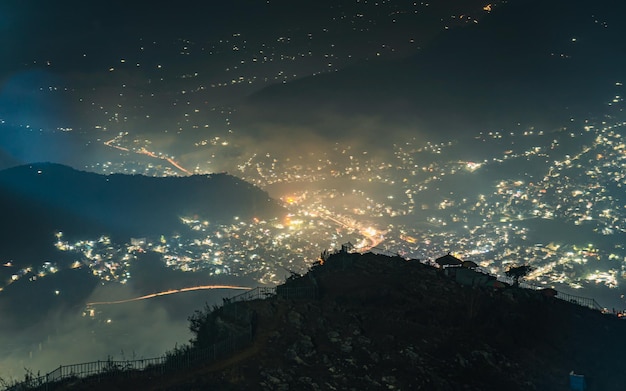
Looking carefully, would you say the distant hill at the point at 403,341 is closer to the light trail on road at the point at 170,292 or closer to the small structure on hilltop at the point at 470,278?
the small structure on hilltop at the point at 470,278

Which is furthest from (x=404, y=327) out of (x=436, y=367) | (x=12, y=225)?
(x=12, y=225)

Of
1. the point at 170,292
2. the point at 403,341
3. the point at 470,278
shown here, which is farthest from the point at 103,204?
the point at 403,341

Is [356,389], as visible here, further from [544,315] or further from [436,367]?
[544,315]

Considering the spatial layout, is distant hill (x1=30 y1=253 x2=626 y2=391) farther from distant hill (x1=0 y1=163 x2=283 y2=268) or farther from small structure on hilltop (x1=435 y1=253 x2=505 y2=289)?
distant hill (x1=0 y1=163 x2=283 y2=268)

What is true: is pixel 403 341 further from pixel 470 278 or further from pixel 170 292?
pixel 170 292

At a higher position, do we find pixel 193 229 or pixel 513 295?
pixel 193 229

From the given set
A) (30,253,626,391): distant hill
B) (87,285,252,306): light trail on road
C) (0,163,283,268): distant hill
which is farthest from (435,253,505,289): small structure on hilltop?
(0,163,283,268): distant hill
